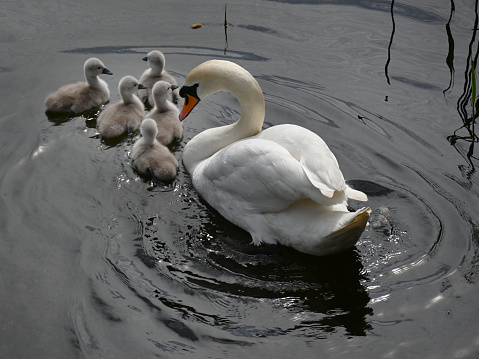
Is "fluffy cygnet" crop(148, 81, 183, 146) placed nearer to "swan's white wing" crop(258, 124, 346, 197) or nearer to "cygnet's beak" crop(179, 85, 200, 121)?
"cygnet's beak" crop(179, 85, 200, 121)

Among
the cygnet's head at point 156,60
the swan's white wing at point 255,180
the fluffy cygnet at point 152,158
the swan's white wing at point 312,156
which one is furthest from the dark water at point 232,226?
the swan's white wing at point 312,156

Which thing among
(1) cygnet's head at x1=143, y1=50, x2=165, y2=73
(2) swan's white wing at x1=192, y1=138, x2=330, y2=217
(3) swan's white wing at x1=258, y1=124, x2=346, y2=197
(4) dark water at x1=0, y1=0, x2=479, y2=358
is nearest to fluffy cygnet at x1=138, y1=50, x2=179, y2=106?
(1) cygnet's head at x1=143, y1=50, x2=165, y2=73

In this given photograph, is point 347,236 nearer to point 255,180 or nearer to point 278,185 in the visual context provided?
point 278,185

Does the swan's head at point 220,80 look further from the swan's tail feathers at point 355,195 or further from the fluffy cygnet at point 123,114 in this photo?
the swan's tail feathers at point 355,195

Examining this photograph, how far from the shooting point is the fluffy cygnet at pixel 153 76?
947 centimetres

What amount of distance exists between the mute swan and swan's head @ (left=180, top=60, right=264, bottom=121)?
0.01 metres

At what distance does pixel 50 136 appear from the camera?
841 centimetres

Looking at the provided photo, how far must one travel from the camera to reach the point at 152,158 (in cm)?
764

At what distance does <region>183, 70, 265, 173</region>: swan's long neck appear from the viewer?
7410 millimetres

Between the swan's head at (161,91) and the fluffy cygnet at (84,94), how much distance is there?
3.24 ft

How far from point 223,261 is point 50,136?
333 cm

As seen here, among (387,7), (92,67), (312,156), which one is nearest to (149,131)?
(92,67)

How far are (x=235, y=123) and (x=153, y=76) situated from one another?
2.48m

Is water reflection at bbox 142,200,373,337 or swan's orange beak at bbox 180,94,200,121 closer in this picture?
water reflection at bbox 142,200,373,337
